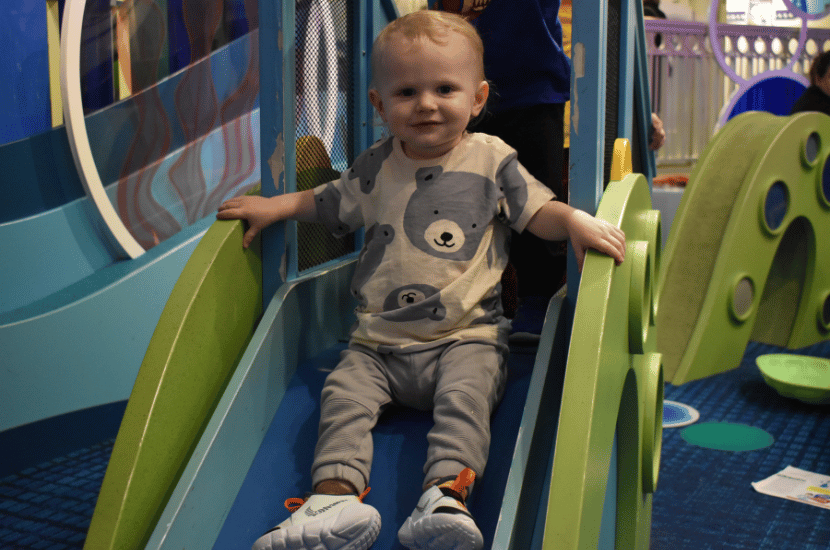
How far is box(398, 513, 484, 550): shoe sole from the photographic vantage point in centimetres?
83

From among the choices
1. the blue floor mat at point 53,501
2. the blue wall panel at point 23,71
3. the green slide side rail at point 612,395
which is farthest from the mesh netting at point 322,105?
the blue wall panel at point 23,71

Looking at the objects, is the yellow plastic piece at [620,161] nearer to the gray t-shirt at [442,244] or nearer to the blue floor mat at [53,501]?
the gray t-shirt at [442,244]

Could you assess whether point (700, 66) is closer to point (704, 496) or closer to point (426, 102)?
point (704, 496)

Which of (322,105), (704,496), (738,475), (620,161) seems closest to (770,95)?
(738,475)

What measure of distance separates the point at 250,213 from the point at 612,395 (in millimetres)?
666

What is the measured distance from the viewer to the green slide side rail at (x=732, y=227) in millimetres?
2531

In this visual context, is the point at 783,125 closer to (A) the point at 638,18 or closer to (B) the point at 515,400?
(A) the point at 638,18

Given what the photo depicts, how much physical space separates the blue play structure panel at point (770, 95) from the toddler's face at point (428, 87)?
4455 millimetres

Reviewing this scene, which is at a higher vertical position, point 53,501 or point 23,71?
point 23,71

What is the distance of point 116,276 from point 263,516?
1377mm

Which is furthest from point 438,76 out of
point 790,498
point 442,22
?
point 790,498

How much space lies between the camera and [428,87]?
109cm

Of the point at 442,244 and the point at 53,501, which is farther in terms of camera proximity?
the point at 53,501

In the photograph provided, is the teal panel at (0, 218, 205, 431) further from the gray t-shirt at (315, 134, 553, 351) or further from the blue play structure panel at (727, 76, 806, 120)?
the blue play structure panel at (727, 76, 806, 120)
